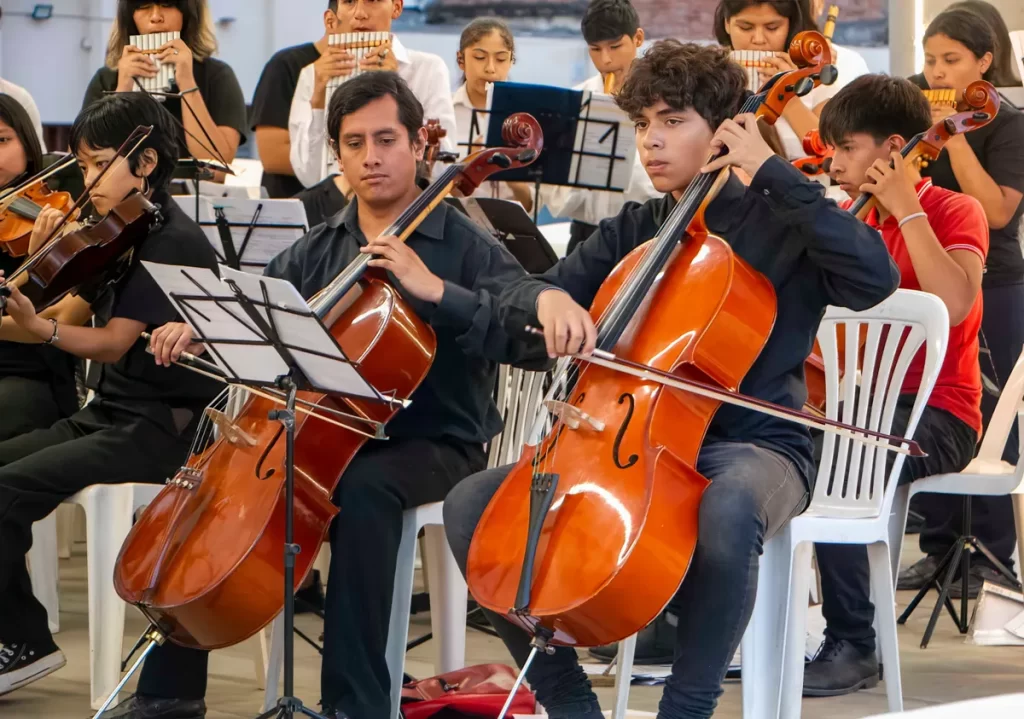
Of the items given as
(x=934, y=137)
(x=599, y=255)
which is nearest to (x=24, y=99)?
(x=599, y=255)

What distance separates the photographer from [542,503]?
192 cm

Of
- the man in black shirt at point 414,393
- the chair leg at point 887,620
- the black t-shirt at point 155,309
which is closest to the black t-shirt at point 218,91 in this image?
the black t-shirt at point 155,309

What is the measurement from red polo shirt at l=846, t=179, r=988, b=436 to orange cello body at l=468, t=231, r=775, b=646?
→ 2.88 feet

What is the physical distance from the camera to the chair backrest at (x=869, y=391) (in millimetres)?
2512

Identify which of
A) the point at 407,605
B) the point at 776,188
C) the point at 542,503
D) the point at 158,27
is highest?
the point at 158,27

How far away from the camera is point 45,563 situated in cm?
326

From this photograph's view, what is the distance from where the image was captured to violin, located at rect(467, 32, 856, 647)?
6.11 feet

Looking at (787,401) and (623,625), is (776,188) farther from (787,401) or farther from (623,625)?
(623,625)

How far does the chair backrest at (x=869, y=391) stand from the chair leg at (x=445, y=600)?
2.12 feet

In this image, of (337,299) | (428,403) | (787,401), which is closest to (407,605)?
(428,403)

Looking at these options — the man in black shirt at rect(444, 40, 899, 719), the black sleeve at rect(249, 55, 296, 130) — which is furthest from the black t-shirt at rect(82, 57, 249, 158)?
the man in black shirt at rect(444, 40, 899, 719)

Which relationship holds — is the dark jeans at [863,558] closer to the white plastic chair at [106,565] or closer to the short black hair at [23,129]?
the white plastic chair at [106,565]

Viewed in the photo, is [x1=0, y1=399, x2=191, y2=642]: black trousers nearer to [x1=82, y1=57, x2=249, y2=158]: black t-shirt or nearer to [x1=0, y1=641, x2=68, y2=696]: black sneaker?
[x1=0, y1=641, x2=68, y2=696]: black sneaker

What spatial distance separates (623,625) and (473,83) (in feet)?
10.5
